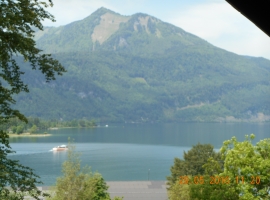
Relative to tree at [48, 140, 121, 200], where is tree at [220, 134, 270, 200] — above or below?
above

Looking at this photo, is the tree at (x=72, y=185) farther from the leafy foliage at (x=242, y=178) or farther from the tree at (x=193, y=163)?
the tree at (x=193, y=163)

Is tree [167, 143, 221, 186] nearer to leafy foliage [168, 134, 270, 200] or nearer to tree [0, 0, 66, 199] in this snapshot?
leafy foliage [168, 134, 270, 200]

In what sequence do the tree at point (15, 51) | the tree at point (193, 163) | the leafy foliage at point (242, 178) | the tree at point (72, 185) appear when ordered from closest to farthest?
the tree at point (15, 51) < the leafy foliage at point (242, 178) < the tree at point (72, 185) < the tree at point (193, 163)

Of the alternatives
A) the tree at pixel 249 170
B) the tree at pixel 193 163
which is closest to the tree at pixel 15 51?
the tree at pixel 249 170

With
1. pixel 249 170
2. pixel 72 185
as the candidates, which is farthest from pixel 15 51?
pixel 72 185

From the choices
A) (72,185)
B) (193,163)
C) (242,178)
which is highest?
(242,178)

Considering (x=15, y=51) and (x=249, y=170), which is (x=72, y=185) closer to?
(x=249, y=170)

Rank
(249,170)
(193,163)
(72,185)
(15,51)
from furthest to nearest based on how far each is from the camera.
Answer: (193,163) → (72,185) → (249,170) → (15,51)

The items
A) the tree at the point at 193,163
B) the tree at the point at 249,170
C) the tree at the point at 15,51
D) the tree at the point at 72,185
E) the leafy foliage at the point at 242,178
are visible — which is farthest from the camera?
the tree at the point at 193,163

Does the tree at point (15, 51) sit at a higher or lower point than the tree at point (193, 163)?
higher

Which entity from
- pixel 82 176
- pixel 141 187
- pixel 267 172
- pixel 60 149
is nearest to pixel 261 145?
pixel 267 172

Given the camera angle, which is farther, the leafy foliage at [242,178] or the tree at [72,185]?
the tree at [72,185]

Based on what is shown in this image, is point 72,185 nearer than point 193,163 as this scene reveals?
Yes

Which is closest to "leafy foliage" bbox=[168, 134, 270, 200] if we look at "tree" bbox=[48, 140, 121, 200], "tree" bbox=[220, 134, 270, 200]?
"tree" bbox=[220, 134, 270, 200]
